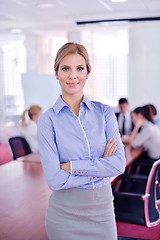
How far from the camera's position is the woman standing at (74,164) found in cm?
146

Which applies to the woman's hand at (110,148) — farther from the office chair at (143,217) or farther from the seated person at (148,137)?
the seated person at (148,137)

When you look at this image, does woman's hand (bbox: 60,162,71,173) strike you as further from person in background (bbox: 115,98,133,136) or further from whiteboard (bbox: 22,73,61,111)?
whiteboard (bbox: 22,73,61,111)

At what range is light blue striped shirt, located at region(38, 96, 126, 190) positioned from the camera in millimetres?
1483

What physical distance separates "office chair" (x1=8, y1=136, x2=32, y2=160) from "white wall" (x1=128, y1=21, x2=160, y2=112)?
3860mm

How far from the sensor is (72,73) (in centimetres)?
146

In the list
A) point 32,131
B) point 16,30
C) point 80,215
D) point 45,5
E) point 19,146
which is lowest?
point 19,146

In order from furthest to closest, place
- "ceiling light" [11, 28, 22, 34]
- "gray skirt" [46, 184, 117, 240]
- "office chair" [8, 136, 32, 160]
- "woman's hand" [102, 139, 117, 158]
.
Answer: "ceiling light" [11, 28, 22, 34]
"office chair" [8, 136, 32, 160]
"woman's hand" [102, 139, 117, 158]
"gray skirt" [46, 184, 117, 240]

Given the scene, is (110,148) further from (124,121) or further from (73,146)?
(124,121)

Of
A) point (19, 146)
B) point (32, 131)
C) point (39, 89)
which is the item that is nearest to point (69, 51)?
point (19, 146)

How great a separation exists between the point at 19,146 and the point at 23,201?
2.10 meters

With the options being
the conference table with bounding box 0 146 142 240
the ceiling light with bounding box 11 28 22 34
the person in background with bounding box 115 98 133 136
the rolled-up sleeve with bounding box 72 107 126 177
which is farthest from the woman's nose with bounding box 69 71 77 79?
the ceiling light with bounding box 11 28 22 34

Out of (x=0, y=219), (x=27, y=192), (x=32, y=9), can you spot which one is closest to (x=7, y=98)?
(x=32, y=9)

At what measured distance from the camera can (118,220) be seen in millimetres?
2748

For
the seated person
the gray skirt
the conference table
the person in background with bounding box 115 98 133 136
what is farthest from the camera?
the person in background with bounding box 115 98 133 136
